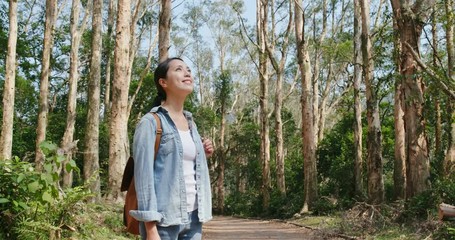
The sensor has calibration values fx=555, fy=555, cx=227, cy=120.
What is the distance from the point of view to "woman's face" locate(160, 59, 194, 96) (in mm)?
2828

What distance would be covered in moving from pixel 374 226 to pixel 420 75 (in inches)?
124

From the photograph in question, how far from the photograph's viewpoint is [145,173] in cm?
250

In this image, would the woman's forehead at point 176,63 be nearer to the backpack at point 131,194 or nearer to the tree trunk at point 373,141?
the backpack at point 131,194

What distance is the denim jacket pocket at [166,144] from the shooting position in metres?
2.62

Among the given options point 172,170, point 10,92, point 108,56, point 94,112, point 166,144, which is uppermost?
point 108,56

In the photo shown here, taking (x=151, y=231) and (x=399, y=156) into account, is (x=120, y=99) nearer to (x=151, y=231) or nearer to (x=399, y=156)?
(x=399, y=156)

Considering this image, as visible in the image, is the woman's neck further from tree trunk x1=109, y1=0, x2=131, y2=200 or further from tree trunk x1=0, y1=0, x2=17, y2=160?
tree trunk x1=0, y1=0, x2=17, y2=160

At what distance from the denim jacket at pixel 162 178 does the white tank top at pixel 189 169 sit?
0.07ft

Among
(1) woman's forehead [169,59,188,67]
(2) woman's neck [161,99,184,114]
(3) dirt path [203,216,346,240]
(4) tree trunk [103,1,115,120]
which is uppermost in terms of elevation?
(4) tree trunk [103,1,115,120]

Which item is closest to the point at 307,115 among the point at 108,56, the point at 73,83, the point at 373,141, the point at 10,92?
the point at 373,141

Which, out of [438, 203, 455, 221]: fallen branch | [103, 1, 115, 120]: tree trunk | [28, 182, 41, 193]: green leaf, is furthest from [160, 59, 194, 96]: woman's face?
[103, 1, 115, 120]: tree trunk

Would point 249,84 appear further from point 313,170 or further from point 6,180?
point 6,180

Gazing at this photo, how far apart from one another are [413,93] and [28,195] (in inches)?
341

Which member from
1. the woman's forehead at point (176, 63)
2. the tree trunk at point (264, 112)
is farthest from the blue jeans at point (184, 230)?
the tree trunk at point (264, 112)
